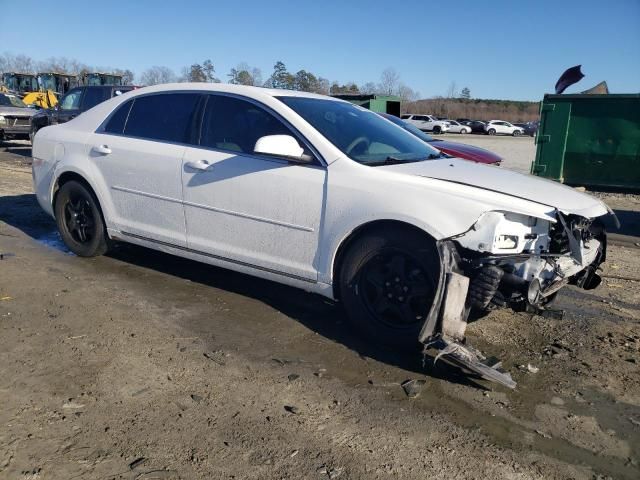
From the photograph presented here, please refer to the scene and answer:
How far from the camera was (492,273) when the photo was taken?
11.1ft

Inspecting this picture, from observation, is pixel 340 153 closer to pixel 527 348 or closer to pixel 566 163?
pixel 527 348

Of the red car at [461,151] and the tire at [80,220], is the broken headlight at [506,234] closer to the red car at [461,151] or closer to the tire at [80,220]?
the tire at [80,220]

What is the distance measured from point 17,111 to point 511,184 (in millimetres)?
18869

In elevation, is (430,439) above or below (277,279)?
below

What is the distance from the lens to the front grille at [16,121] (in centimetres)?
1825

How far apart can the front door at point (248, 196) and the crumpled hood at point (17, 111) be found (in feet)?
54.6

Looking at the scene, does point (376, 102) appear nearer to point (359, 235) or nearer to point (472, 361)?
point (359, 235)

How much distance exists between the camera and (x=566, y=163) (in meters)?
11.7

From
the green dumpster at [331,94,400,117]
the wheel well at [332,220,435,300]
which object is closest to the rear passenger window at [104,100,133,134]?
the wheel well at [332,220,435,300]

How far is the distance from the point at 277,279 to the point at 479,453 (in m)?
2.00

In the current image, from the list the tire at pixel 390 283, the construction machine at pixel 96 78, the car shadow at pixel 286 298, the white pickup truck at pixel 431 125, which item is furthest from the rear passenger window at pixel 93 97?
the white pickup truck at pixel 431 125

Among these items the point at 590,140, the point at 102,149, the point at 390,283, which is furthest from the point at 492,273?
the point at 590,140

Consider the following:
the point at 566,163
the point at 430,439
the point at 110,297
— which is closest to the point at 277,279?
the point at 110,297

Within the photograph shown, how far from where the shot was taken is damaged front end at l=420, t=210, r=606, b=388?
3.39 m
